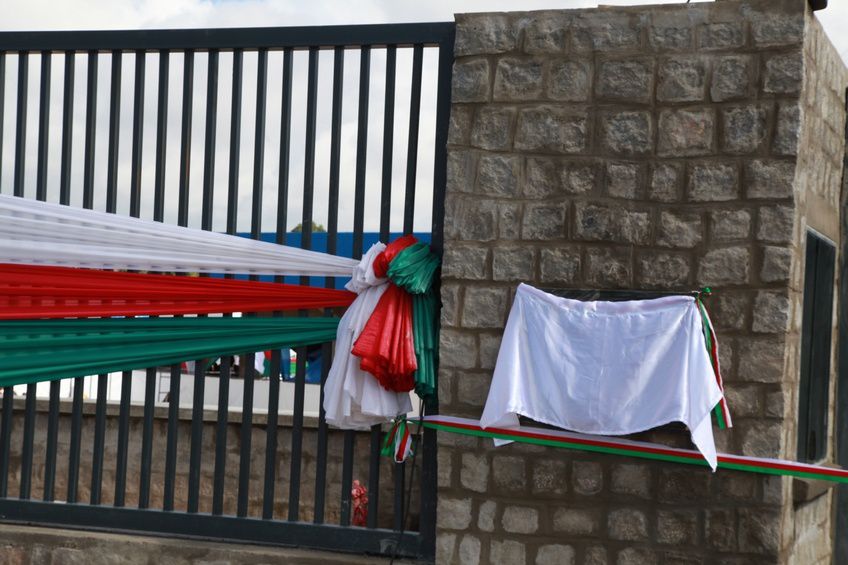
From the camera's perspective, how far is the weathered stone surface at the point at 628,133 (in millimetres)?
5191

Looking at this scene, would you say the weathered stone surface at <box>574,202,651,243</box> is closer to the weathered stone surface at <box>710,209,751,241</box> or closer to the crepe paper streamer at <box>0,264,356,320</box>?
the weathered stone surface at <box>710,209,751,241</box>

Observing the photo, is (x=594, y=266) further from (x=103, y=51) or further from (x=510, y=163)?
(x=103, y=51)

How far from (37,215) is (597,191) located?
9.04 ft

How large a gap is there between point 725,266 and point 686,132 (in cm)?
62

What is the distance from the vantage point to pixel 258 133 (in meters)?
5.88

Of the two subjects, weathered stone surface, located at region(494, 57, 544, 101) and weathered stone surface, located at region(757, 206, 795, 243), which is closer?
weathered stone surface, located at region(757, 206, 795, 243)

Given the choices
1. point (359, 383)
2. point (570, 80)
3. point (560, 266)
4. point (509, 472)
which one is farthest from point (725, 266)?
point (359, 383)

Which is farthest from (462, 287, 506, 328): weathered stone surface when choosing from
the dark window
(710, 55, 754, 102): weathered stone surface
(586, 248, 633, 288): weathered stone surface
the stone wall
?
the dark window

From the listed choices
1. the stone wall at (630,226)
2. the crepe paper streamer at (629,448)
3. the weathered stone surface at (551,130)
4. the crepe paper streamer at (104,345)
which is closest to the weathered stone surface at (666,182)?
the stone wall at (630,226)

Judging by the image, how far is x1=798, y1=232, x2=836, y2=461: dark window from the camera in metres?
6.01

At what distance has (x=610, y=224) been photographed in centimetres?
521

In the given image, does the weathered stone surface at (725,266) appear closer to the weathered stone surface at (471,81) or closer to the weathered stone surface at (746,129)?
the weathered stone surface at (746,129)

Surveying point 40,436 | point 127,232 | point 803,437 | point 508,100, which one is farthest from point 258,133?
point 40,436

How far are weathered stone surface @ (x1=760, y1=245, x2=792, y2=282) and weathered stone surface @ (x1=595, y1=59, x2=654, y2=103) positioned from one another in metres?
0.88
